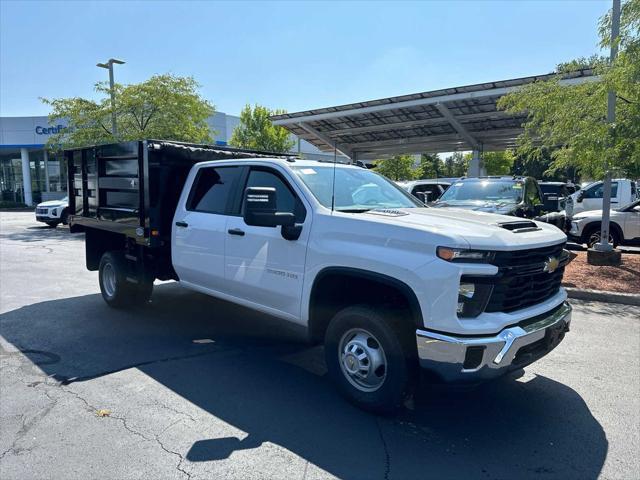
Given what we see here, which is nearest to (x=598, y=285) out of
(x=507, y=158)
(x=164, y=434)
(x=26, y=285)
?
(x=164, y=434)

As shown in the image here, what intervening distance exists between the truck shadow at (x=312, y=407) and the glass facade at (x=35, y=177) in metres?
40.2

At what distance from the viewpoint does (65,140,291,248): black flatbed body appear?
18.8 feet

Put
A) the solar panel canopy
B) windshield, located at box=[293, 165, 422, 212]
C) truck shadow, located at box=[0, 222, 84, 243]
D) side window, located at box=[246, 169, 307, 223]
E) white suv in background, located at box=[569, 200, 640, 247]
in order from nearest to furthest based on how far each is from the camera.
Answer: side window, located at box=[246, 169, 307, 223]
windshield, located at box=[293, 165, 422, 212]
white suv in background, located at box=[569, 200, 640, 247]
truck shadow, located at box=[0, 222, 84, 243]
the solar panel canopy

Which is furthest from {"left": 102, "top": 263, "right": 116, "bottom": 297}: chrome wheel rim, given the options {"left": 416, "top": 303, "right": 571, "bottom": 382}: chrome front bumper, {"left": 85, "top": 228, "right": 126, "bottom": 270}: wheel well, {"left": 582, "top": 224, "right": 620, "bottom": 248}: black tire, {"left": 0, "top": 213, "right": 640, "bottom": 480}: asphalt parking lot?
{"left": 582, "top": 224, "right": 620, "bottom": 248}: black tire

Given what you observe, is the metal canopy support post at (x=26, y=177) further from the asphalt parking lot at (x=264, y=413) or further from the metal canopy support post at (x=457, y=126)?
the asphalt parking lot at (x=264, y=413)

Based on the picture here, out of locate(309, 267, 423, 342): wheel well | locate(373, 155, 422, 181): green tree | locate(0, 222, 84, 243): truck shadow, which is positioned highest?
locate(373, 155, 422, 181): green tree

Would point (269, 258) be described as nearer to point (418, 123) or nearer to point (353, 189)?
point (353, 189)

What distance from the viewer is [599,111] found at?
28.3ft

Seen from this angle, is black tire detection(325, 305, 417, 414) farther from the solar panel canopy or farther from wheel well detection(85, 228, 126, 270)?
the solar panel canopy

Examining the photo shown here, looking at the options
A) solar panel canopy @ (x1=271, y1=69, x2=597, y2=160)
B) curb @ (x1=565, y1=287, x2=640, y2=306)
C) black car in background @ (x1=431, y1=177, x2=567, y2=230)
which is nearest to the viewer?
curb @ (x1=565, y1=287, x2=640, y2=306)

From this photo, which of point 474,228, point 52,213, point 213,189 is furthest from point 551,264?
point 52,213

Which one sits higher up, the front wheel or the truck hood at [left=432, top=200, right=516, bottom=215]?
the truck hood at [left=432, top=200, right=516, bottom=215]

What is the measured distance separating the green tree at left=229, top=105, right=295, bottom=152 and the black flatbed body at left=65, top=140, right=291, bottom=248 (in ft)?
87.2

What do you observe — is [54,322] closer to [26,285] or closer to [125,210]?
[125,210]
